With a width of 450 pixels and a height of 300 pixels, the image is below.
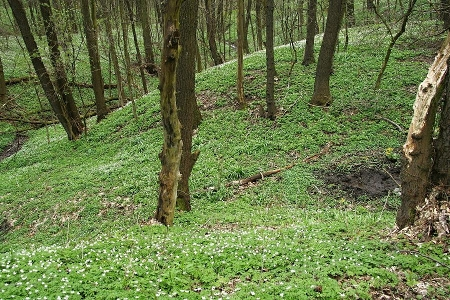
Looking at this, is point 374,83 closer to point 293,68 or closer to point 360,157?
point 293,68

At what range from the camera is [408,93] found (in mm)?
13898

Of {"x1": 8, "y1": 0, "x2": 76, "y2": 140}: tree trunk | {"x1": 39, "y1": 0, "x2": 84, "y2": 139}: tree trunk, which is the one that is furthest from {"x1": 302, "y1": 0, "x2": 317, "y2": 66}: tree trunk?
{"x1": 8, "y1": 0, "x2": 76, "y2": 140}: tree trunk

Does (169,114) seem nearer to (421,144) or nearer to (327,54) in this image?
(421,144)

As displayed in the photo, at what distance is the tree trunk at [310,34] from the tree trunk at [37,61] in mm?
12826

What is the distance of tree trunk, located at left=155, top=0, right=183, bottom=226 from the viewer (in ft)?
17.9

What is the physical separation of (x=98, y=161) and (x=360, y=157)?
10614 millimetres

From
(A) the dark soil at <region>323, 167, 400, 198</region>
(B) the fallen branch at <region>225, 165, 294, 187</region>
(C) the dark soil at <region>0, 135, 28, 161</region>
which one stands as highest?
(C) the dark soil at <region>0, 135, 28, 161</region>

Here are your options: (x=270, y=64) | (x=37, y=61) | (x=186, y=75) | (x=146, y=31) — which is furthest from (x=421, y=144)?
(x=146, y=31)

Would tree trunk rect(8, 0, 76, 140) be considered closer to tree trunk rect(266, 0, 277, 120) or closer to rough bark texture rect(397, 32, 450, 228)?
tree trunk rect(266, 0, 277, 120)

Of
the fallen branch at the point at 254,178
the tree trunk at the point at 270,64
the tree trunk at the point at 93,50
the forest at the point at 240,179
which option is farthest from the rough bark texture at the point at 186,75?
A: the tree trunk at the point at 93,50

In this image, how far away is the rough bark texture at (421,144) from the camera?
5.18 meters

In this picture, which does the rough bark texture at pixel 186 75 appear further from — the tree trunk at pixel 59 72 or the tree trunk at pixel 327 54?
the tree trunk at pixel 59 72

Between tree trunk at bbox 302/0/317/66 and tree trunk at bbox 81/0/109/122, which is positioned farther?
tree trunk at bbox 81/0/109/122

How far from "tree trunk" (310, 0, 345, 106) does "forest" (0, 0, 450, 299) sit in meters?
0.04
